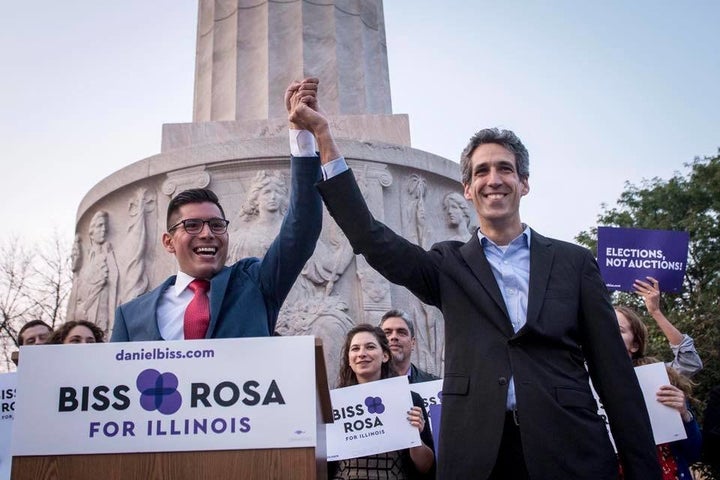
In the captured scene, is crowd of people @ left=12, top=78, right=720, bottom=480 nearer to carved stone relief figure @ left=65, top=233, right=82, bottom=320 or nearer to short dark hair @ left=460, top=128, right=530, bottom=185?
short dark hair @ left=460, top=128, right=530, bottom=185

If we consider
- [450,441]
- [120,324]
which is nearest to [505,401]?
[450,441]

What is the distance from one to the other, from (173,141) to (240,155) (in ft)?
4.73

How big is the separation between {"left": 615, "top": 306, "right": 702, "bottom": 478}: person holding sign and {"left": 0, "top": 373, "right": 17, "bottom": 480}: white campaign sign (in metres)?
3.82

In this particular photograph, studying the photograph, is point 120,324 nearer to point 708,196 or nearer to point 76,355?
point 76,355

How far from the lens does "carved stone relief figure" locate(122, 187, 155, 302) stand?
998cm

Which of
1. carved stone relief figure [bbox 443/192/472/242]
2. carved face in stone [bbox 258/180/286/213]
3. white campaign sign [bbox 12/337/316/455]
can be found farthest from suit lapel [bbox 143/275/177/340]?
carved stone relief figure [bbox 443/192/472/242]

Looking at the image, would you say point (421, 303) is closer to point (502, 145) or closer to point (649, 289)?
point (649, 289)

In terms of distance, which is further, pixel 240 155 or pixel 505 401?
pixel 240 155

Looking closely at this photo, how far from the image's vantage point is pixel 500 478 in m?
2.85

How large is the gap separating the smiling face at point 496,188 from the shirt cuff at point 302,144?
2.36ft

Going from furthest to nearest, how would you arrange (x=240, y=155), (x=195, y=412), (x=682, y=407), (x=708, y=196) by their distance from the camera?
(x=708, y=196)
(x=240, y=155)
(x=682, y=407)
(x=195, y=412)

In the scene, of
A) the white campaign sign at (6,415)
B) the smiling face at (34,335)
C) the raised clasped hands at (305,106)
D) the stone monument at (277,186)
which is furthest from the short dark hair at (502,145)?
the stone monument at (277,186)

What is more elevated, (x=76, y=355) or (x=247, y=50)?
(x=247, y=50)

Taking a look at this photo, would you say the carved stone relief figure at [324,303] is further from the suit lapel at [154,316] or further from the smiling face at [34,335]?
the suit lapel at [154,316]
